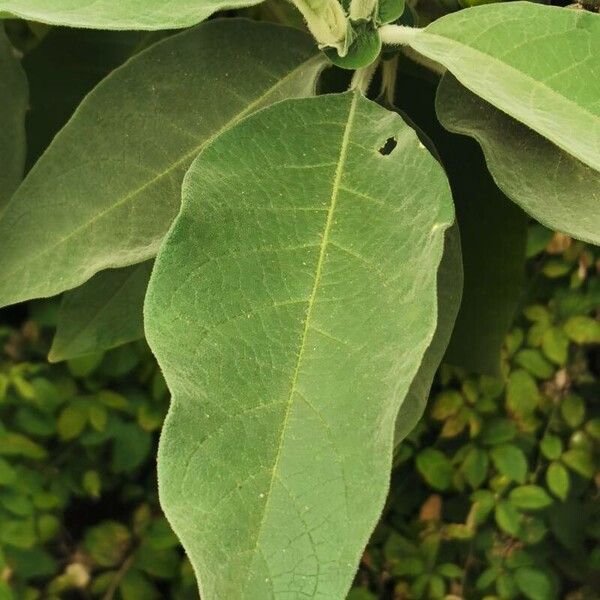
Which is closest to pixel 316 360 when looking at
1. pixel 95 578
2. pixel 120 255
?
pixel 120 255

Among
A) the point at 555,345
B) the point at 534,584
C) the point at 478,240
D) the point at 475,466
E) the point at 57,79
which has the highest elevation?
the point at 57,79

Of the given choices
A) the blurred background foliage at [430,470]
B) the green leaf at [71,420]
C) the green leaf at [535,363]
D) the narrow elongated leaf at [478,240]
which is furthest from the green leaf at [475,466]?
the green leaf at [71,420]


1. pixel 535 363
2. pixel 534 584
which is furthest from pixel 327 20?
pixel 534 584

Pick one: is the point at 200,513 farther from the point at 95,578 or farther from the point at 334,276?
the point at 95,578

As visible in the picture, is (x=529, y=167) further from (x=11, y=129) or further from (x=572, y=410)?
(x=572, y=410)

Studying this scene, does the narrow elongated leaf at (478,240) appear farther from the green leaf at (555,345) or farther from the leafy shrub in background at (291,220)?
the green leaf at (555,345)
